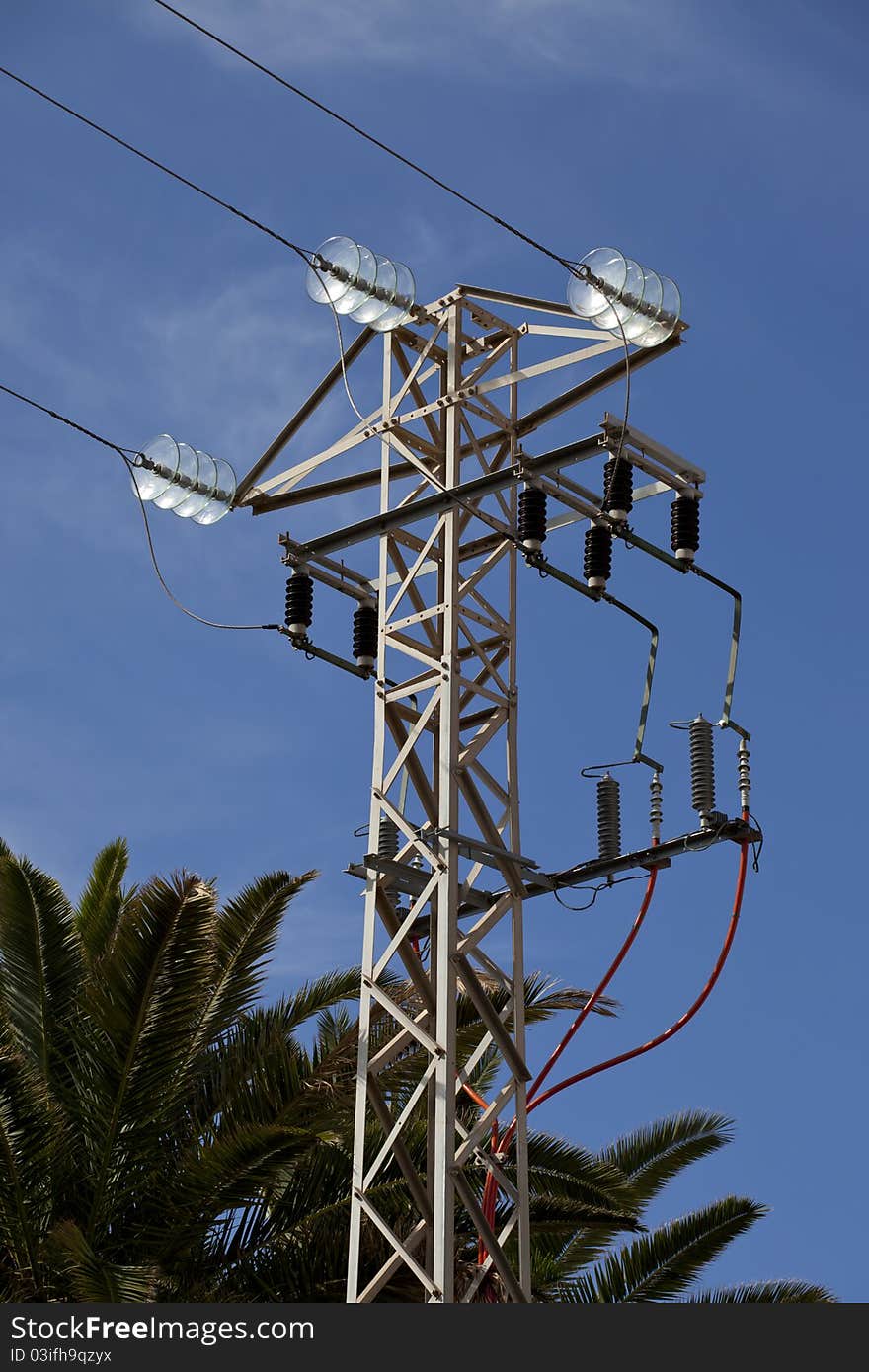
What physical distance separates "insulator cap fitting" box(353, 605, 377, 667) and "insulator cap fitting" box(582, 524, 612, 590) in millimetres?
1925

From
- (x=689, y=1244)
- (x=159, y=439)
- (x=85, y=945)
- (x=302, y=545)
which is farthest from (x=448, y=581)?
(x=689, y=1244)

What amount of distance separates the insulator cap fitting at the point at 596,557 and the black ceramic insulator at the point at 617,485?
254mm

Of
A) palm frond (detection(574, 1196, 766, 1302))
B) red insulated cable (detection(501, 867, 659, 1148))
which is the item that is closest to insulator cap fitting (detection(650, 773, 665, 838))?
→ red insulated cable (detection(501, 867, 659, 1148))

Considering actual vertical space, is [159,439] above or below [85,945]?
above

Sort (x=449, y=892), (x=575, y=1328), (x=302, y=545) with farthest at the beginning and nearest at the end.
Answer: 1. (x=302, y=545)
2. (x=449, y=892)
3. (x=575, y=1328)

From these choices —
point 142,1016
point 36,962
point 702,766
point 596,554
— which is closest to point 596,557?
point 596,554

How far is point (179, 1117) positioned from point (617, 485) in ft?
22.9

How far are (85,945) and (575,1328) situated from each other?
10.6 m

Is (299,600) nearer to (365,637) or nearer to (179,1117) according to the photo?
(365,637)

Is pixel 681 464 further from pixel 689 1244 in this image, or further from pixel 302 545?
pixel 689 1244

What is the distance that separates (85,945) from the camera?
58.0 ft

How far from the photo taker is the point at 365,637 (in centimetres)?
1398

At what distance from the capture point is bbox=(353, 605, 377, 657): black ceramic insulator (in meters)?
14.0

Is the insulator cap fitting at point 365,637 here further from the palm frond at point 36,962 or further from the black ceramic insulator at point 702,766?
the palm frond at point 36,962
